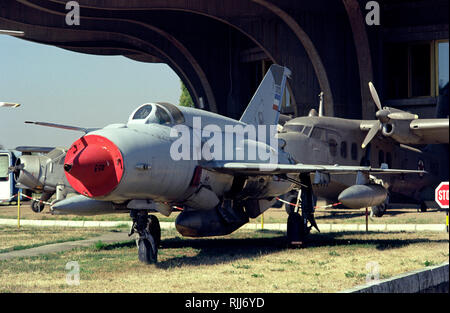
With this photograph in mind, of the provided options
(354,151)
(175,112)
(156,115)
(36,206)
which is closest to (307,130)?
(354,151)

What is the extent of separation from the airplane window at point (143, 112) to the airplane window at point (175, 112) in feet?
1.11

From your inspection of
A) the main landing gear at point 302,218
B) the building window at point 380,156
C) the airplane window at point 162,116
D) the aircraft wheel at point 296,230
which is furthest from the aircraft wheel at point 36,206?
the airplane window at point 162,116

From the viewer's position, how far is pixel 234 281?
34.3 ft

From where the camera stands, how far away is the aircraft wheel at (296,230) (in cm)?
1639

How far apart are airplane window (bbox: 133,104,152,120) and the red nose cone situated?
212 cm

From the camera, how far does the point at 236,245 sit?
680 inches

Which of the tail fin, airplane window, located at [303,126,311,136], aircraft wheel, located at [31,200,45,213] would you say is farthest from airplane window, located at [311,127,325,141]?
aircraft wheel, located at [31,200,45,213]

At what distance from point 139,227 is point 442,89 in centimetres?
953

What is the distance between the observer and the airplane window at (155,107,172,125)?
14142 millimetres

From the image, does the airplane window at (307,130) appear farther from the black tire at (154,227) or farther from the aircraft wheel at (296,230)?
the black tire at (154,227)

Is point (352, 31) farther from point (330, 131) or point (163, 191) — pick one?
point (163, 191)

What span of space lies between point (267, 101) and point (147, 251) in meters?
8.20

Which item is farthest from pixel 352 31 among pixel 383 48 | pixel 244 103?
pixel 244 103

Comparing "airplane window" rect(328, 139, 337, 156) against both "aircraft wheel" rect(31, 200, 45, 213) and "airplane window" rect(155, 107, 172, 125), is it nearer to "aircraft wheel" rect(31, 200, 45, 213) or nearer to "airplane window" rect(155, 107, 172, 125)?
"airplane window" rect(155, 107, 172, 125)
